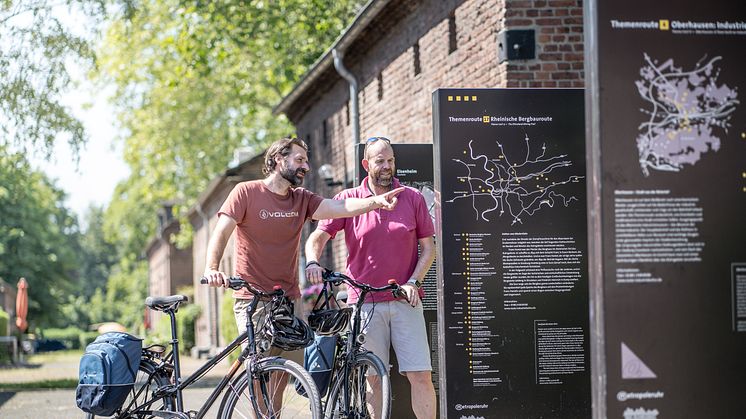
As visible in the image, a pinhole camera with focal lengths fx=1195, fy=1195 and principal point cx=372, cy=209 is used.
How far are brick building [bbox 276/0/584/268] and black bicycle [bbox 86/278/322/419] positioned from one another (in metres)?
4.96

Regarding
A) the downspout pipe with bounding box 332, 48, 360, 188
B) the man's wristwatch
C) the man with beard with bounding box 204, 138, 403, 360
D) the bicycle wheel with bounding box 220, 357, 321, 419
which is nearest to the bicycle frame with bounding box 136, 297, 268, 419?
the bicycle wheel with bounding box 220, 357, 321, 419

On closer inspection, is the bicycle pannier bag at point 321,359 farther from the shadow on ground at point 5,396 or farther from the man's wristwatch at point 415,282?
the shadow on ground at point 5,396

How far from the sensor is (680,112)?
5383 mm

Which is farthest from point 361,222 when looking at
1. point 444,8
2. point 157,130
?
point 157,130

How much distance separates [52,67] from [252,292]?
1446cm

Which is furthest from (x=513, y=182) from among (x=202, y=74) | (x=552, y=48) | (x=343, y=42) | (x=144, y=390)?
(x=202, y=74)

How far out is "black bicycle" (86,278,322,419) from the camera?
693 cm

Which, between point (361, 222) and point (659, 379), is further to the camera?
point (361, 222)

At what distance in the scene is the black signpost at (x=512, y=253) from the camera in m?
7.57

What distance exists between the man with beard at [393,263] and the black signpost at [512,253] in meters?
0.22

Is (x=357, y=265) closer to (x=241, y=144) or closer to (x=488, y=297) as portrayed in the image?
(x=488, y=297)

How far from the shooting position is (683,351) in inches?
209

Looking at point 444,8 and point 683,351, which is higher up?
point 444,8

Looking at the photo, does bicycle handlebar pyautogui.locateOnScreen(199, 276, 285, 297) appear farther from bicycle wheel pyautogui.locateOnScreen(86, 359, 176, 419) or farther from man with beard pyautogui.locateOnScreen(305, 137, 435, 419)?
bicycle wheel pyautogui.locateOnScreen(86, 359, 176, 419)
